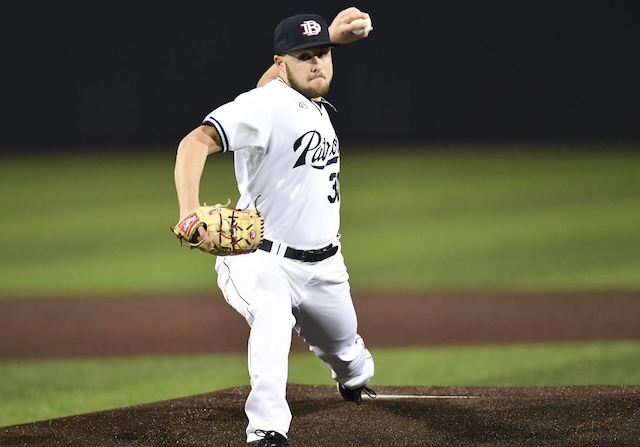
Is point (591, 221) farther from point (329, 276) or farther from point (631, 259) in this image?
point (329, 276)

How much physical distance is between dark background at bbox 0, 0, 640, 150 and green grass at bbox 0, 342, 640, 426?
32.4 ft

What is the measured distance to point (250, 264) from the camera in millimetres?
4320

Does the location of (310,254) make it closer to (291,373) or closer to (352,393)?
(352,393)

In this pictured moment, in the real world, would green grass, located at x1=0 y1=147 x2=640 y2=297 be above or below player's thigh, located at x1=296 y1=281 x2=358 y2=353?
below

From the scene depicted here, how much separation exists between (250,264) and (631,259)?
21.7ft

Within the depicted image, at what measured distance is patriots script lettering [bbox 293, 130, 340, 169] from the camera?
14.3ft

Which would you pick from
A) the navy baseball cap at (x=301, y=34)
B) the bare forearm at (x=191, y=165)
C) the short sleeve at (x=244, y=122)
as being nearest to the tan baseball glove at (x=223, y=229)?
the bare forearm at (x=191, y=165)

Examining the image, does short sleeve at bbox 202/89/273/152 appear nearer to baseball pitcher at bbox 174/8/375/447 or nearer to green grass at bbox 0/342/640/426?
baseball pitcher at bbox 174/8/375/447

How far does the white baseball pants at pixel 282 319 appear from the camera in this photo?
3986 millimetres

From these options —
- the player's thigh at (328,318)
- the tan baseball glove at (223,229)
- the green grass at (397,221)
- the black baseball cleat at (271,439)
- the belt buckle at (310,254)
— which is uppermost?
the tan baseball glove at (223,229)

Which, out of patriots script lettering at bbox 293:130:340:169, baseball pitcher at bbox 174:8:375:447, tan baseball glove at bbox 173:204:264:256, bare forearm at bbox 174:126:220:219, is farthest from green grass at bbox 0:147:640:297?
tan baseball glove at bbox 173:204:264:256

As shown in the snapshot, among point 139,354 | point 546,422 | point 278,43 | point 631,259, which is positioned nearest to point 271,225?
point 278,43

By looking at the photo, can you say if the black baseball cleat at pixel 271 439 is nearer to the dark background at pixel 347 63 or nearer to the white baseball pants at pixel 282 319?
the white baseball pants at pixel 282 319

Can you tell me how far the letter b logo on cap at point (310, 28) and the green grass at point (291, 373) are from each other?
8.20ft
